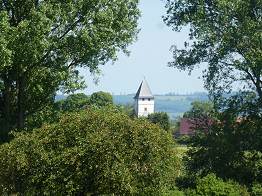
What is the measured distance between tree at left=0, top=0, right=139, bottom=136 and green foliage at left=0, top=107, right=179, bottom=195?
15.5 ft

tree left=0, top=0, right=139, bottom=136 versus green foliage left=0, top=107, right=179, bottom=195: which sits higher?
tree left=0, top=0, right=139, bottom=136

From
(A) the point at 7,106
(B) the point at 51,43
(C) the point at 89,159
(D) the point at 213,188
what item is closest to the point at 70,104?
(A) the point at 7,106

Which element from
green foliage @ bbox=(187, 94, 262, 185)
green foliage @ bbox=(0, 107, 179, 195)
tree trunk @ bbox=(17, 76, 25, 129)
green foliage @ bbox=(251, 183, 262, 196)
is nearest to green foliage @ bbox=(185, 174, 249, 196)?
green foliage @ bbox=(251, 183, 262, 196)

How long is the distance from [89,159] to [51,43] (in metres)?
7.76

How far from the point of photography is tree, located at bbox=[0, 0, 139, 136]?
22516 millimetres

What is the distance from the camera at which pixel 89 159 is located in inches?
698

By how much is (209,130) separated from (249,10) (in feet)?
21.9

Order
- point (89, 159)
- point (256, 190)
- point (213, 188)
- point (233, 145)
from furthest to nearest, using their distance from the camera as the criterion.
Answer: point (233, 145), point (256, 190), point (213, 188), point (89, 159)

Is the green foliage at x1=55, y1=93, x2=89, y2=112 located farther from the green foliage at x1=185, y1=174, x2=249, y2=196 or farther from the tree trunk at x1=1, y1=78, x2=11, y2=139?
the green foliage at x1=185, y1=174, x2=249, y2=196

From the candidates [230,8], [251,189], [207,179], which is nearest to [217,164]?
[251,189]

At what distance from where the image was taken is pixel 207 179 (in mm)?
21141

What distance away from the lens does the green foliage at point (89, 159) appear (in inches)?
695

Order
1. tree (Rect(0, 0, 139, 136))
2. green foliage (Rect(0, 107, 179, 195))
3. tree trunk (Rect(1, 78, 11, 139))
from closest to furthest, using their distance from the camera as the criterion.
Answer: green foliage (Rect(0, 107, 179, 195)) < tree (Rect(0, 0, 139, 136)) < tree trunk (Rect(1, 78, 11, 139))

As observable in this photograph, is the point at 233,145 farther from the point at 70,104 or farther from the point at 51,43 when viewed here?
the point at 51,43
